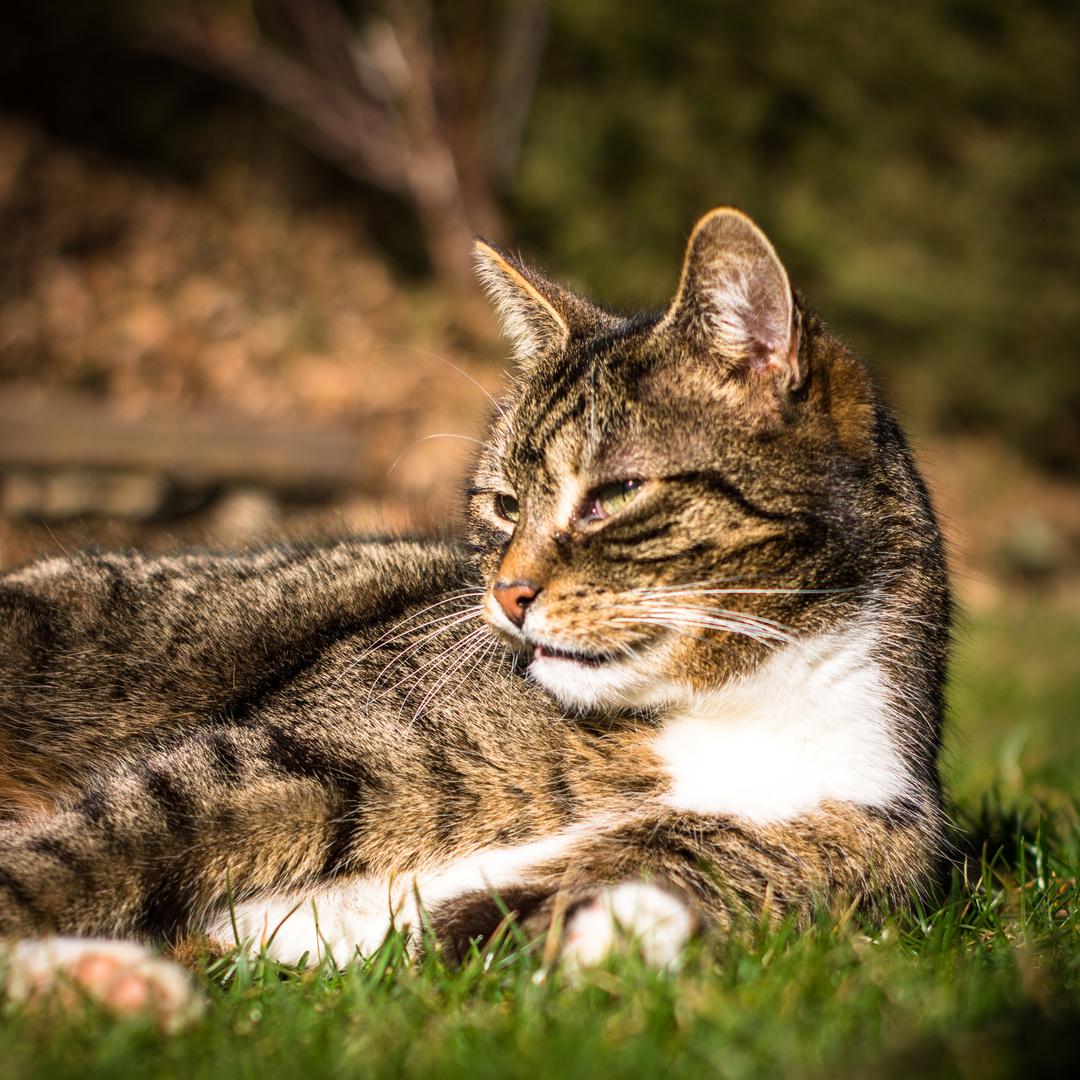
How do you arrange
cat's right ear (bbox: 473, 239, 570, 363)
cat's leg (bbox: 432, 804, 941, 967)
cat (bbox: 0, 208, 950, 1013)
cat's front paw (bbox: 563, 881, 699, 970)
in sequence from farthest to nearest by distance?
cat's right ear (bbox: 473, 239, 570, 363) < cat (bbox: 0, 208, 950, 1013) < cat's leg (bbox: 432, 804, 941, 967) < cat's front paw (bbox: 563, 881, 699, 970)

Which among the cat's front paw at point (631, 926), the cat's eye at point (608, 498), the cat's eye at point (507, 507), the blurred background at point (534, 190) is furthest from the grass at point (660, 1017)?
the blurred background at point (534, 190)

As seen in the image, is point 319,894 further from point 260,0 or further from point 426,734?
point 260,0

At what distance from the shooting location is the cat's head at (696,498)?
5.76ft

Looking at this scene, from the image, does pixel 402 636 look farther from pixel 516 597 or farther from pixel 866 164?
pixel 866 164

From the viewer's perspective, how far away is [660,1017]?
1.27 m

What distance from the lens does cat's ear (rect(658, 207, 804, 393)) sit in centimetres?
180

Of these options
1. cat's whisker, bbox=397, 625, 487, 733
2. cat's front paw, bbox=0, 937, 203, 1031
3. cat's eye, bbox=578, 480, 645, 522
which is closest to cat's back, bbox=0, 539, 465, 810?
cat's whisker, bbox=397, 625, 487, 733

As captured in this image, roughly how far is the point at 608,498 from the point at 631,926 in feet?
2.58

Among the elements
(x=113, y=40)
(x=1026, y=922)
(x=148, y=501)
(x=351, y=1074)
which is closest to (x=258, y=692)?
(x=351, y=1074)

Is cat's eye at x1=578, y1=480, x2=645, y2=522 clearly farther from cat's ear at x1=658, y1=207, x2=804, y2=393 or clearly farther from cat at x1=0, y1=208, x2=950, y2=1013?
cat's ear at x1=658, y1=207, x2=804, y2=393

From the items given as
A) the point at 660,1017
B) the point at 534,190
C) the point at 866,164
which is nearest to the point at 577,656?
the point at 660,1017

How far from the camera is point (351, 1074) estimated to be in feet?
3.73

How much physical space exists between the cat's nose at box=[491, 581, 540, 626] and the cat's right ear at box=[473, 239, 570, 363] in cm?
71

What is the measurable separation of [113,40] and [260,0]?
143cm
